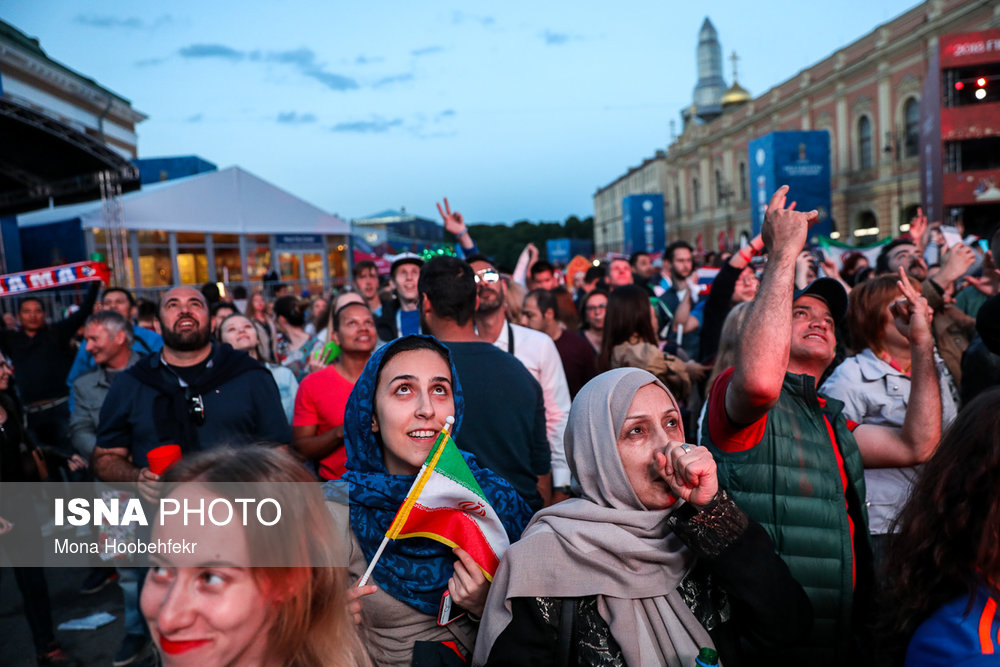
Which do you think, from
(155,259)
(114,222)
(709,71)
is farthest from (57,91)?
(709,71)

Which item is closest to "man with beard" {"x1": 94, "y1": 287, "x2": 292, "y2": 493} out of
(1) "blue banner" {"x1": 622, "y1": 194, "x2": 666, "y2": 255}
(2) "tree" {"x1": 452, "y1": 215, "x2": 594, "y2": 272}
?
(1) "blue banner" {"x1": 622, "y1": 194, "x2": 666, "y2": 255}

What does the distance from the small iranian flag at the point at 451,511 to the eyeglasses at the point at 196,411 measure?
1.95 meters

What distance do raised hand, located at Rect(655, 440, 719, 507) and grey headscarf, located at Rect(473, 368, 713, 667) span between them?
0.14m

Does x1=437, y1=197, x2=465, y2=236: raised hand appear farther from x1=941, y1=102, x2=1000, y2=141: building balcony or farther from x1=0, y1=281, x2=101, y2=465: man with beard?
x1=941, y1=102, x2=1000, y2=141: building balcony

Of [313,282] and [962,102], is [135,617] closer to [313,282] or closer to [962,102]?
[313,282]

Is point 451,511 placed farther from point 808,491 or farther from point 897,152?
point 897,152

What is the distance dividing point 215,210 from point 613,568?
2172 cm

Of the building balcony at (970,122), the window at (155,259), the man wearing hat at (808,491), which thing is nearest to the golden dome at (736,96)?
the building balcony at (970,122)

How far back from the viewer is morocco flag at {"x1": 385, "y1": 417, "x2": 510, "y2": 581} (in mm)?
1946

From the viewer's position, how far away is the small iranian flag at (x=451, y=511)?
195 cm

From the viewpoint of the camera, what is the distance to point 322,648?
1.58m

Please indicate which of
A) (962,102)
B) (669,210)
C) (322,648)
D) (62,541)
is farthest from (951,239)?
(669,210)

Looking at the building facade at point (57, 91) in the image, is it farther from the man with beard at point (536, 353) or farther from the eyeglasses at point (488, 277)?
the man with beard at point (536, 353)

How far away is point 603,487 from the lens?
1.92 m
